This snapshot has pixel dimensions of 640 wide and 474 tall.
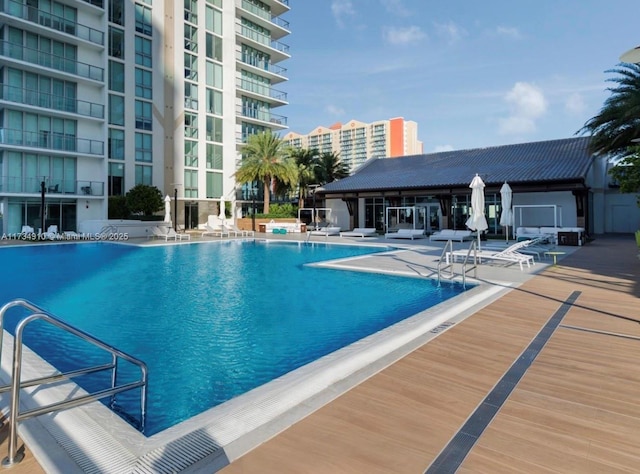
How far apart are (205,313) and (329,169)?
3469 centimetres

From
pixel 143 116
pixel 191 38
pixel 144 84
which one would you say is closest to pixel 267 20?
pixel 191 38

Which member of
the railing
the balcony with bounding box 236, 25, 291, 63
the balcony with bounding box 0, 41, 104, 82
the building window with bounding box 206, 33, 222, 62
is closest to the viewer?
the balcony with bounding box 0, 41, 104, 82

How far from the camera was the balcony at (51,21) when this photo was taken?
2658cm

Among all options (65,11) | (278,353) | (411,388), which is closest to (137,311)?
(278,353)

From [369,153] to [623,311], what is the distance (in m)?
115

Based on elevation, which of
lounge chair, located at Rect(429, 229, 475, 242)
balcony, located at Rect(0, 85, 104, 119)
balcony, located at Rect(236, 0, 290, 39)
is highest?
balcony, located at Rect(236, 0, 290, 39)

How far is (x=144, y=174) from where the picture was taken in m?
35.0

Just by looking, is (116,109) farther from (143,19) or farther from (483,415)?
(483,415)

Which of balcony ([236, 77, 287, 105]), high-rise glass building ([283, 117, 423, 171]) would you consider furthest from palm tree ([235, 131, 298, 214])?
high-rise glass building ([283, 117, 423, 171])

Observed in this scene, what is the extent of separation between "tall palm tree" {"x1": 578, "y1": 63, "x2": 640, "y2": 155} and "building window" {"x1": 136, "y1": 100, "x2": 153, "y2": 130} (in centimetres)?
3144

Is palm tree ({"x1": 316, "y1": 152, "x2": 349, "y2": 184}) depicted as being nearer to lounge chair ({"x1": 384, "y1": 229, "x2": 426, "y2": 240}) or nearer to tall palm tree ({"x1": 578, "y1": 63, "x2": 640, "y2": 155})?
lounge chair ({"x1": 384, "y1": 229, "x2": 426, "y2": 240})

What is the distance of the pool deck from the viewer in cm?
277

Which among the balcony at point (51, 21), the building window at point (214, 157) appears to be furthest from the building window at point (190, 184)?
the balcony at point (51, 21)

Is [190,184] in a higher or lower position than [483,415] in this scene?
higher
